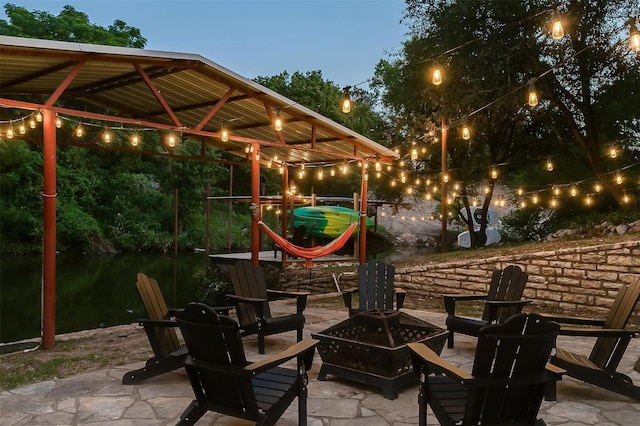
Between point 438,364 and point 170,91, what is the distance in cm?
610

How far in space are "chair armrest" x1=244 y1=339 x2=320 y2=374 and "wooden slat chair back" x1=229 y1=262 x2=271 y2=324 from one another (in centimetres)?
Result: 161

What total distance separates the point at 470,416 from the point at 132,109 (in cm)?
823

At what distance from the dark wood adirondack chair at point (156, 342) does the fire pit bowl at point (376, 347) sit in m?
A: 1.00

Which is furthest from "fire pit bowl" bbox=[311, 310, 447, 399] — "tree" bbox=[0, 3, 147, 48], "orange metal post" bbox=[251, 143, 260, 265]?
"tree" bbox=[0, 3, 147, 48]

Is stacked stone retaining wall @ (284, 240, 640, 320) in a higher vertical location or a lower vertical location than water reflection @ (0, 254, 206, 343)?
higher

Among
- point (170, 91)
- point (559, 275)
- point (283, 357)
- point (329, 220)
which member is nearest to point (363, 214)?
point (559, 275)

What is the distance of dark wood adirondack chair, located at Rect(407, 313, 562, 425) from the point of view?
2219mm

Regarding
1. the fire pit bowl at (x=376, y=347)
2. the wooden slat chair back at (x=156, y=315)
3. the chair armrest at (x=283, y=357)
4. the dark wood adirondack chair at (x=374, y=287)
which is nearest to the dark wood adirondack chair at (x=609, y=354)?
the fire pit bowl at (x=376, y=347)

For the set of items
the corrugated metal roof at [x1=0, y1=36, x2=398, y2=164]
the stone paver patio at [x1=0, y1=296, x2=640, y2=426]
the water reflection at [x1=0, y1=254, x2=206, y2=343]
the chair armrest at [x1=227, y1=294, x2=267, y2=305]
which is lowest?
the water reflection at [x1=0, y1=254, x2=206, y2=343]

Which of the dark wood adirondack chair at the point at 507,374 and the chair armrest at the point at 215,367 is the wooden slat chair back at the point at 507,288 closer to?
the dark wood adirondack chair at the point at 507,374

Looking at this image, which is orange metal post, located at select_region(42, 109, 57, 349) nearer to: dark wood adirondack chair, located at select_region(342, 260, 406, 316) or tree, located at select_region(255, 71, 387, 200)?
dark wood adirondack chair, located at select_region(342, 260, 406, 316)

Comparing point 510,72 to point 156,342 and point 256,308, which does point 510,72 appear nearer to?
point 256,308

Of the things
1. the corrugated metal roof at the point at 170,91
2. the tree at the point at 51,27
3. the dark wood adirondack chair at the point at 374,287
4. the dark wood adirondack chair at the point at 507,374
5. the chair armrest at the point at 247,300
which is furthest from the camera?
the tree at the point at 51,27

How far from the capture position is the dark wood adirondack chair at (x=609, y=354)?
318cm
